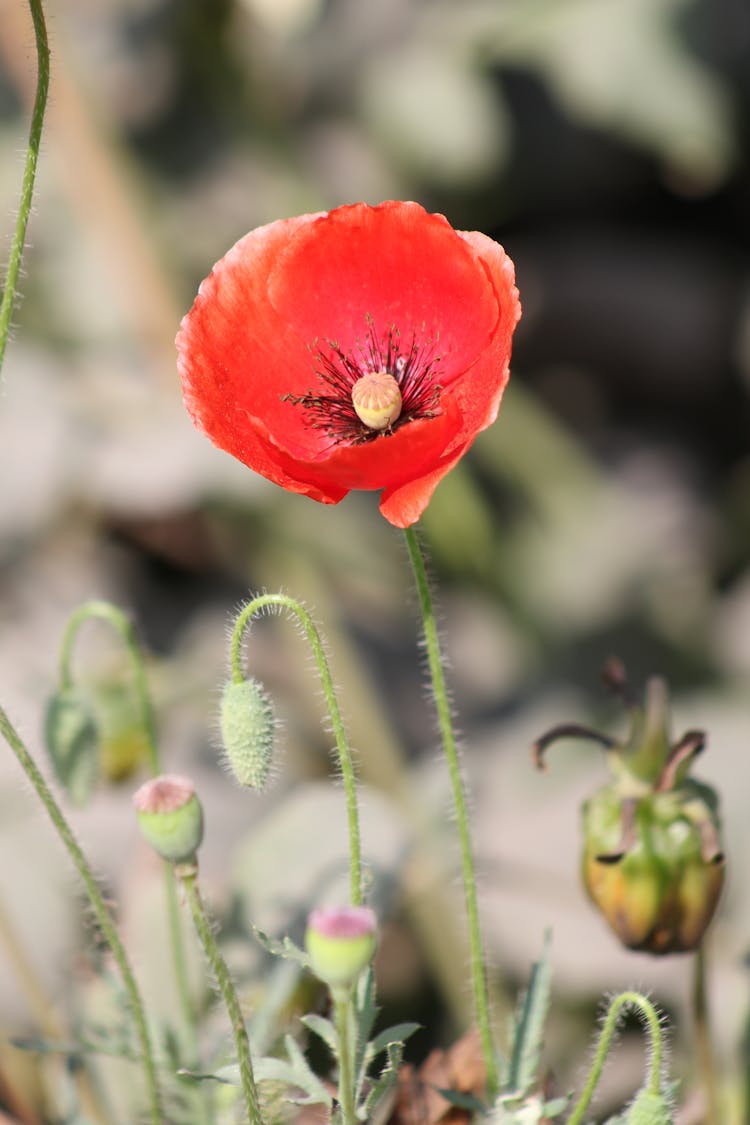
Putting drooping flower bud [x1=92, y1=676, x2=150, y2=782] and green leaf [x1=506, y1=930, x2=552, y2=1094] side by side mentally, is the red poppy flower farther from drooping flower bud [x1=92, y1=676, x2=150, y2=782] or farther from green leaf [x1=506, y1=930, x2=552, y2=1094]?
drooping flower bud [x1=92, y1=676, x2=150, y2=782]

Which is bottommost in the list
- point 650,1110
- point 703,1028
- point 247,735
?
point 650,1110

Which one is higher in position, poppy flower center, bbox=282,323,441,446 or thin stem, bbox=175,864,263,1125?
poppy flower center, bbox=282,323,441,446

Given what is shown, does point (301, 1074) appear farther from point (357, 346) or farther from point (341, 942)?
point (357, 346)

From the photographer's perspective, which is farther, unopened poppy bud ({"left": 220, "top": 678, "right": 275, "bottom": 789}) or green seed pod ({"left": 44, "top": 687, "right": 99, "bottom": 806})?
green seed pod ({"left": 44, "top": 687, "right": 99, "bottom": 806})

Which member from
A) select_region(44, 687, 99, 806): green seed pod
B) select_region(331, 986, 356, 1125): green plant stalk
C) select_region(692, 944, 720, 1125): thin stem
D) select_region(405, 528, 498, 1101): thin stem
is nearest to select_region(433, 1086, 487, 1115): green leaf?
select_region(405, 528, 498, 1101): thin stem

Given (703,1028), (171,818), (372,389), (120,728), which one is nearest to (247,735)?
(171,818)

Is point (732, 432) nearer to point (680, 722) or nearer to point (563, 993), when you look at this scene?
point (680, 722)

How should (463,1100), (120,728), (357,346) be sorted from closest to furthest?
(463,1100), (357,346), (120,728)
